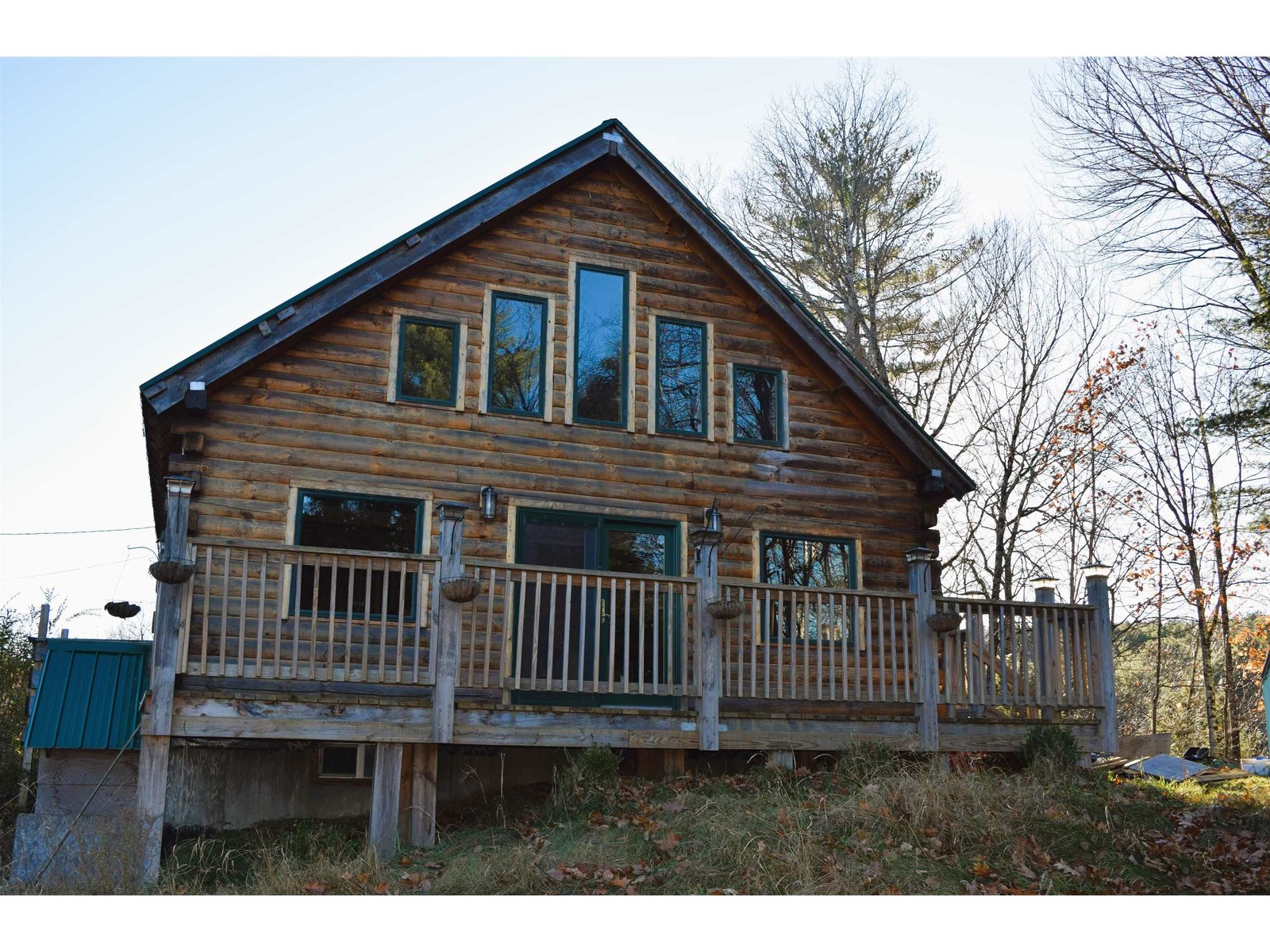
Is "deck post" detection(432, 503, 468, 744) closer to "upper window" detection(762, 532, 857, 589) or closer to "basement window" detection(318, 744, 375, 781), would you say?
"basement window" detection(318, 744, 375, 781)

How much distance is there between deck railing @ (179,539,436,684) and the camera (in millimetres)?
10375

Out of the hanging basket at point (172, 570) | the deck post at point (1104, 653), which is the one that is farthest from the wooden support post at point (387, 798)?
the deck post at point (1104, 653)

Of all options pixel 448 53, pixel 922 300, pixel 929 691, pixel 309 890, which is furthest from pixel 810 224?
pixel 309 890

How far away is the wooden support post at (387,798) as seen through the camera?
10.4 m

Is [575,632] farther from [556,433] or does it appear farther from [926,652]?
[926,652]

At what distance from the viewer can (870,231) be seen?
1030 inches

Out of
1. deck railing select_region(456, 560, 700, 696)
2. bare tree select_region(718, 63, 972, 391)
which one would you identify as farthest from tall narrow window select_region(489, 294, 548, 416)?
bare tree select_region(718, 63, 972, 391)

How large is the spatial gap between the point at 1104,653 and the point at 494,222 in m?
8.72

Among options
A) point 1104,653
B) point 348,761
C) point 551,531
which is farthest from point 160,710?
point 1104,653

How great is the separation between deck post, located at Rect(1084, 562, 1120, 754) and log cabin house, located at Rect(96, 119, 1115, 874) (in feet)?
0.12

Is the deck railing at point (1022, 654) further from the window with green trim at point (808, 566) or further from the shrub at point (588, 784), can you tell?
the shrub at point (588, 784)

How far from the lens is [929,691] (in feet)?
40.6

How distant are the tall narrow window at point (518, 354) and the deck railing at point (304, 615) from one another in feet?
8.03

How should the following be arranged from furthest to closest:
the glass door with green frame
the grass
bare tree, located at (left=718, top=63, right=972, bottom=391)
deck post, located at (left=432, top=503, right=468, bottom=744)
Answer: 1. bare tree, located at (left=718, top=63, right=972, bottom=391)
2. the glass door with green frame
3. deck post, located at (left=432, top=503, right=468, bottom=744)
4. the grass
